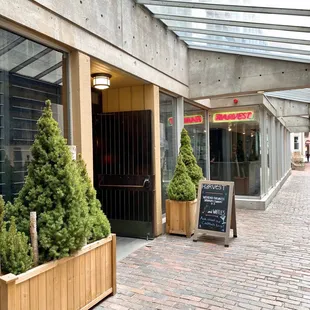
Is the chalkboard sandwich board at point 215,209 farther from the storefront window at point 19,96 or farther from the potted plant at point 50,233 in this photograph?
the storefront window at point 19,96

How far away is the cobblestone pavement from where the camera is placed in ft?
9.85

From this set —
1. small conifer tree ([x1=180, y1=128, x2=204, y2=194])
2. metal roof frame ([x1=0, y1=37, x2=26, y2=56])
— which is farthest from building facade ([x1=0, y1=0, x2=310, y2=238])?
small conifer tree ([x1=180, y1=128, x2=204, y2=194])

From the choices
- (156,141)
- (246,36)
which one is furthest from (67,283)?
(246,36)

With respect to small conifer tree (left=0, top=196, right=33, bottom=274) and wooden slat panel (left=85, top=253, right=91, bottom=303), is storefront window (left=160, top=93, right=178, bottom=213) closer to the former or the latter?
wooden slat panel (left=85, top=253, right=91, bottom=303)

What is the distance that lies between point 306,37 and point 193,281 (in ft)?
13.0

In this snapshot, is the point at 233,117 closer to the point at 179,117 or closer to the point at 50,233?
the point at 179,117

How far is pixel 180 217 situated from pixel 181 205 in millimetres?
220

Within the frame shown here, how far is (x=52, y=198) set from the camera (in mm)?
2545

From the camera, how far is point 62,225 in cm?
250

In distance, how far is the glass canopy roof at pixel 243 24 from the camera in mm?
3883

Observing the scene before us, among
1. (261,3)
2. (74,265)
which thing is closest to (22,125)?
(74,265)

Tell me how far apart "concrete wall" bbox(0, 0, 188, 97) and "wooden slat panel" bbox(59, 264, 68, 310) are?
2263 mm

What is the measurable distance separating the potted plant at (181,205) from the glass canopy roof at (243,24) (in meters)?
2.43

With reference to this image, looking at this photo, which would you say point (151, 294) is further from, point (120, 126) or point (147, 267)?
point (120, 126)
